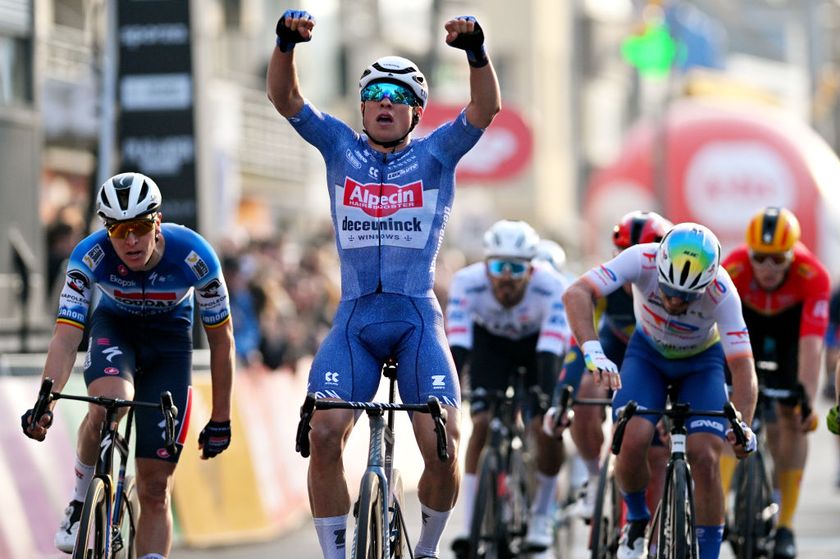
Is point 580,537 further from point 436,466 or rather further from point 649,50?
point 649,50

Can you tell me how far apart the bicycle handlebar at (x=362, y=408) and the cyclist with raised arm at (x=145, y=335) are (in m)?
1.27

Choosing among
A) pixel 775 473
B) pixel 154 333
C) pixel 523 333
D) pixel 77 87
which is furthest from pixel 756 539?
pixel 77 87

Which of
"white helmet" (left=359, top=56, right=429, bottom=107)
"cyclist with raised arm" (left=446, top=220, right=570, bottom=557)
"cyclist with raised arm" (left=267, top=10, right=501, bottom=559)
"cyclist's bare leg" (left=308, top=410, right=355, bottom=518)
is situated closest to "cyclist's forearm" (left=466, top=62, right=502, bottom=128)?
"cyclist with raised arm" (left=267, top=10, right=501, bottom=559)

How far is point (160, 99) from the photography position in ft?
53.2

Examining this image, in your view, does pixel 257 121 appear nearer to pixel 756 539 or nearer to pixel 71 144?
pixel 71 144

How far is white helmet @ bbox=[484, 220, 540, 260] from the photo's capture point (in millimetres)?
11586

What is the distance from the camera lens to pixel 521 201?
6181 cm

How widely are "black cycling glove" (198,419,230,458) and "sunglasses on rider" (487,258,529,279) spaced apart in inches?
125

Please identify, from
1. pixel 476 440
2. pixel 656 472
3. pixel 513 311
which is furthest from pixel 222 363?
pixel 513 311

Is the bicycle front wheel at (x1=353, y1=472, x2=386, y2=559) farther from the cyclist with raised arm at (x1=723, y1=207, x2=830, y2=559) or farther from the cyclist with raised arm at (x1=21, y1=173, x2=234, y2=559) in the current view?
the cyclist with raised arm at (x1=723, y1=207, x2=830, y2=559)

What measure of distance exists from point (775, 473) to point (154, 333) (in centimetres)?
463

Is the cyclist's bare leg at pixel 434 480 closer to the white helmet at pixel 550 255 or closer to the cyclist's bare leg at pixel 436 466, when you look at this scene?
the cyclist's bare leg at pixel 436 466

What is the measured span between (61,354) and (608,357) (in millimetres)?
4143

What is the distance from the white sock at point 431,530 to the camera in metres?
8.41
